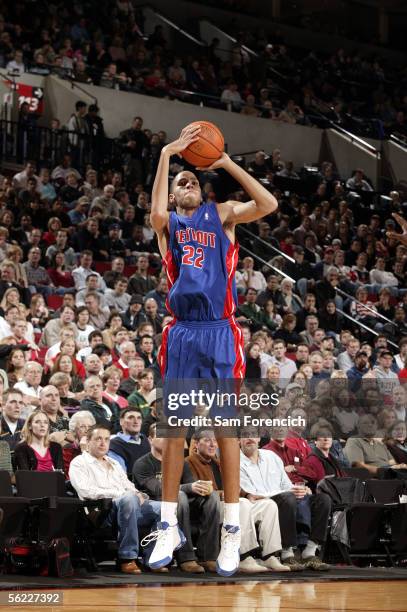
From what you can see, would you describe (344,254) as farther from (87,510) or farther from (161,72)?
(87,510)

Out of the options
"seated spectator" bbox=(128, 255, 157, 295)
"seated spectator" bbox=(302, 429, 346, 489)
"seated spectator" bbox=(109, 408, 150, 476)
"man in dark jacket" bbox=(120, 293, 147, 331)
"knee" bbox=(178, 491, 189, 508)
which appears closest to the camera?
"knee" bbox=(178, 491, 189, 508)

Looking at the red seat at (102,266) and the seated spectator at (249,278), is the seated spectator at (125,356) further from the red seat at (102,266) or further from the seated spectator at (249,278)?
the seated spectator at (249,278)

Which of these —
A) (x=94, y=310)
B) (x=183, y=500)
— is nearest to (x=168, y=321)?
(x=94, y=310)

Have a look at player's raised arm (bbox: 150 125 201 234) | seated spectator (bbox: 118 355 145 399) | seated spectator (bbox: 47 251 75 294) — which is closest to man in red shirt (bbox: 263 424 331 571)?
seated spectator (bbox: 118 355 145 399)

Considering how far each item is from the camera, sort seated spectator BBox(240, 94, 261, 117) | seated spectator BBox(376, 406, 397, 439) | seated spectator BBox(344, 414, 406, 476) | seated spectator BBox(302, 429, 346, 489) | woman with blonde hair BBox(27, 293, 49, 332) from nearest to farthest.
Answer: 1. seated spectator BBox(302, 429, 346, 489)
2. seated spectator BBox(376, 406, 397, 439)
3. seated spectator BBox(344, 414, 406, 476)
4. woman with blonde hair BBox(27, 293, 49, 332)
5. seated spectator BBox(240, 94, 261, 117)

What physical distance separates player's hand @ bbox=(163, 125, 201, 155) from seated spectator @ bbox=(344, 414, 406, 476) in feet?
16.9

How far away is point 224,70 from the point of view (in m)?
21.6

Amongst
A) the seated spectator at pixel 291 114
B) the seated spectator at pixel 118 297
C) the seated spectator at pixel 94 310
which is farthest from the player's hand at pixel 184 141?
the seated spectator at pixel 291 114

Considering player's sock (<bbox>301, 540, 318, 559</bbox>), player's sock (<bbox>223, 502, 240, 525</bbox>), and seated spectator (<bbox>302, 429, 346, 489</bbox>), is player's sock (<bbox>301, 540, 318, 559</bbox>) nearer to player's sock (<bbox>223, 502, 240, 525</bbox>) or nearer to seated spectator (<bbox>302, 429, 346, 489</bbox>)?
seated spectator (<bbox>302, 429, 346, 489</bbox>)

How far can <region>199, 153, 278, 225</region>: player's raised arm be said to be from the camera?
17.3 ft

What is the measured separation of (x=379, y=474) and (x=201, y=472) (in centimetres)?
193

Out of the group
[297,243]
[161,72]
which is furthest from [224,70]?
[297,243]

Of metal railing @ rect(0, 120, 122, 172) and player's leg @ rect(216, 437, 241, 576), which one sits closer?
player's leg @ rect(216, 437, 241, 576)

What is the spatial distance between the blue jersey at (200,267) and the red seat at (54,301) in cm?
745
